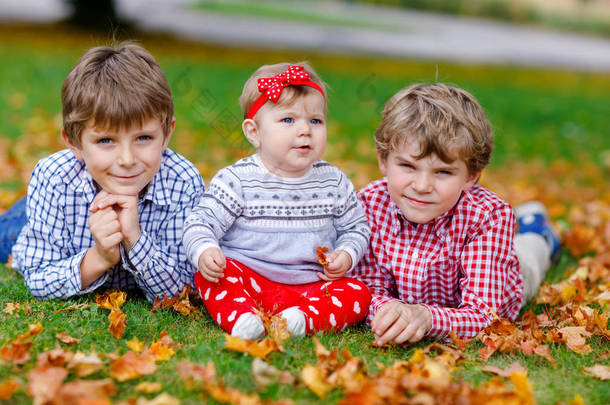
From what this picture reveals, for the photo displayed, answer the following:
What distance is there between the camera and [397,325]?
284cm

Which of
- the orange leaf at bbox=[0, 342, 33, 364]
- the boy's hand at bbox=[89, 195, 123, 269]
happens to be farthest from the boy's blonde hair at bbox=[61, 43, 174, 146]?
the orange leaf at bbox=[0, 342, 33, 364]

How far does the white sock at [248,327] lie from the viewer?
9.05 ft

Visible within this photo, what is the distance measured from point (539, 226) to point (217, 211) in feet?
8.79

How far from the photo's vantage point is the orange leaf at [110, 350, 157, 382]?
2396 mm

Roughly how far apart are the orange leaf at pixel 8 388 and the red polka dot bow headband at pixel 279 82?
62.7 inches

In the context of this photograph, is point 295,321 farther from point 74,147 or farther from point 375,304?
point 74,147

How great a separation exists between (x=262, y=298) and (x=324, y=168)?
0.74m

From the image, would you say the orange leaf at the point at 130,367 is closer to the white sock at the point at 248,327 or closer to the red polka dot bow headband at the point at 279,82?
the white sock at the point at 248,327

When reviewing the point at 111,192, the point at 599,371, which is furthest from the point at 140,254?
the point at 599,371

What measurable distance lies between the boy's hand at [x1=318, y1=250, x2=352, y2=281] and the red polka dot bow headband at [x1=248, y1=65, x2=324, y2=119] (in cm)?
81

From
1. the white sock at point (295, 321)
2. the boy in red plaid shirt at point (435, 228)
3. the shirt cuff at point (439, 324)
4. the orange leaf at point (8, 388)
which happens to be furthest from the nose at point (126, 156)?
the shirt cuff at point (439, 324)

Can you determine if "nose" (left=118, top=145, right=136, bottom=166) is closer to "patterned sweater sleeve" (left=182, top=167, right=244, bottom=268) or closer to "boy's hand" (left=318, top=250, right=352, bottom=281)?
"patterned sweater sleeve" (left=182, top=167, right=244, bottom=268)

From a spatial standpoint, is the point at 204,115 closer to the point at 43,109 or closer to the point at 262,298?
the point at 43,109

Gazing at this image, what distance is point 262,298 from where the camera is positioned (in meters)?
3.10
